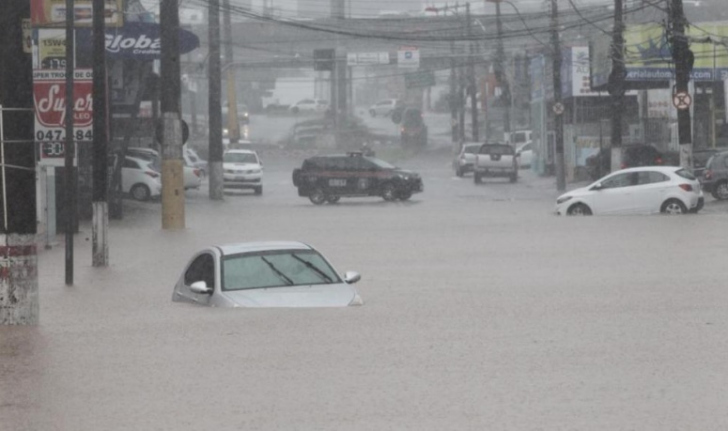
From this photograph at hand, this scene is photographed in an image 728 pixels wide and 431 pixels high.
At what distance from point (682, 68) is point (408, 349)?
2777 cm

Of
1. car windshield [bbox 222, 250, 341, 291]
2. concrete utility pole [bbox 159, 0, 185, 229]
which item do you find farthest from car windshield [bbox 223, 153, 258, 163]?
car windshield [bbox 222, 250, 341, 291]

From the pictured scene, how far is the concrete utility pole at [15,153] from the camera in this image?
15.6 m

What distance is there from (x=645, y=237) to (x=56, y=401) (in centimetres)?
2020

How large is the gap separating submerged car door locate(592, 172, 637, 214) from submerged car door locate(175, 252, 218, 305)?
2067 cm

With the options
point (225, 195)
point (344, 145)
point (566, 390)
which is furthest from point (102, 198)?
point (344, 145)

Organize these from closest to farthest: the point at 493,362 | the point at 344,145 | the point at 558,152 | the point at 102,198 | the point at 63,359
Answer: the point at 493,362 → the point at 63,359 → the point at 102,198 → the point at 558,152 → the point at 344,145

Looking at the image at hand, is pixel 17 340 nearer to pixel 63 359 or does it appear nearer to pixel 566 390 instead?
pixel 63 359

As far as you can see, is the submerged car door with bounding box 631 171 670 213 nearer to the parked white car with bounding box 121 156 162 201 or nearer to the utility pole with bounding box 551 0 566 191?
the parked white car with bounding box 121 156 162 201

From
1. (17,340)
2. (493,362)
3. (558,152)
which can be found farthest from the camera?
(558,152)

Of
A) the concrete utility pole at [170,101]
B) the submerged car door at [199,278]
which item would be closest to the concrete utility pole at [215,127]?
the concrete utility pole at [170,101]

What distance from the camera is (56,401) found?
11555 mm

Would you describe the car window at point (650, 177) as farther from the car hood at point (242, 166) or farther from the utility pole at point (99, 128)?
the car hood at point (242, 166)

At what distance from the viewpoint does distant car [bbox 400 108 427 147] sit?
104062 millimetres

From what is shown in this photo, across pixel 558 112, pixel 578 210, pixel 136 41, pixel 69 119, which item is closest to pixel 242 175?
pixel 558 112
